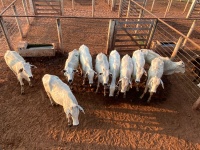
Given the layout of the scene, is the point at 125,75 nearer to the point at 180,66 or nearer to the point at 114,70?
the point at 114,70

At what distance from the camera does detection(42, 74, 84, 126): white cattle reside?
4.82 m

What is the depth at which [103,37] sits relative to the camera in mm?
10430

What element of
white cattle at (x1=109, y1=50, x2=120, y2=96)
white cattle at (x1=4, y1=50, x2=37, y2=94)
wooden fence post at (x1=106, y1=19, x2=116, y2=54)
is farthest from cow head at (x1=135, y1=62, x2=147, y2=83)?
white cattle at (x1=4, y1=50, x2=37, y2=94)

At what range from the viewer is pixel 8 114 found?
5.61m

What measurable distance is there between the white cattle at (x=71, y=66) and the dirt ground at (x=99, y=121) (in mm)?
800

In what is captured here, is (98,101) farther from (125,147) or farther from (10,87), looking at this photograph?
(10,87)

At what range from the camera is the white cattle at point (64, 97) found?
15.8 ft

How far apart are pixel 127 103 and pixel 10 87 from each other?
456 cm

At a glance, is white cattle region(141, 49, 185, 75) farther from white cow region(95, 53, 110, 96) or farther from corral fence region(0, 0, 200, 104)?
white cow region(95, 53, 110, 96)

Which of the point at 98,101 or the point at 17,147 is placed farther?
the point at 98,101

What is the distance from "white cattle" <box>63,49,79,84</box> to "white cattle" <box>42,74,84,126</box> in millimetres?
532

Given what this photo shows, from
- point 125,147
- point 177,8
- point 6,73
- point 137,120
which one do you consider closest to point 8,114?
point 6,73

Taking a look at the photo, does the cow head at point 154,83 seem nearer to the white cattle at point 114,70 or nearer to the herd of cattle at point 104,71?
the herd of cattle at point 104,71

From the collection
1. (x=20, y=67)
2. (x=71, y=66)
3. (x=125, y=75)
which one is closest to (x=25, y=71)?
(x=20, y=67)
